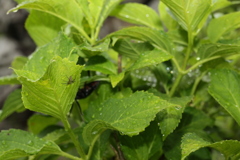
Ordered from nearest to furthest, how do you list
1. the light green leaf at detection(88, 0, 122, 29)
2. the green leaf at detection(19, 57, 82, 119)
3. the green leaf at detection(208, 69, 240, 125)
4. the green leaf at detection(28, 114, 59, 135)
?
the green leaf at detection(19, 57, 82, 119), the green leaf at detection(208, 69, 240, 125), the light green leaf at detection(88, 0, 122, 29), the green leaf at detection(28, 114, 59, 135)

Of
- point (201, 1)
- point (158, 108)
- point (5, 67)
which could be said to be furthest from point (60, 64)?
point (5, 67)

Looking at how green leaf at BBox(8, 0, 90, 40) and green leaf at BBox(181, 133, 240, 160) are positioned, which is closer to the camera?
green leaf at BBox(181, 133, 240, 160)

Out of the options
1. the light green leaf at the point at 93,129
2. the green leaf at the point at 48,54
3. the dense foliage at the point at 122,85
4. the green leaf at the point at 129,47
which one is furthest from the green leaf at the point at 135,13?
the light green leaf at the point at 93,129

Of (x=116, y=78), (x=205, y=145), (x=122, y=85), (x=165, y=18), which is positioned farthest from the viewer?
(x=165, y=18)

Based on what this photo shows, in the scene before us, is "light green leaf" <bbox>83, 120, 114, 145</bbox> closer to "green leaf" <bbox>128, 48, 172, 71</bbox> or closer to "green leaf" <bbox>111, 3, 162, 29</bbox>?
"green leaf" <bbox>128, 48, 172, 71</bbox>

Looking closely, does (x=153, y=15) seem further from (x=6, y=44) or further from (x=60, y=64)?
(x=6, y=44)

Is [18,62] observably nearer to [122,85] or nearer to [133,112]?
[122,85]

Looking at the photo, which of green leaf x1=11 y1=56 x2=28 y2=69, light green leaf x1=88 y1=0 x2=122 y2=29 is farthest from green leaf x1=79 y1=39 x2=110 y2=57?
green leaf x1=11 y1=56 x2=28 y2=69

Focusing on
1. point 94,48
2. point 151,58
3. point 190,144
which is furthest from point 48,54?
point 190,144
